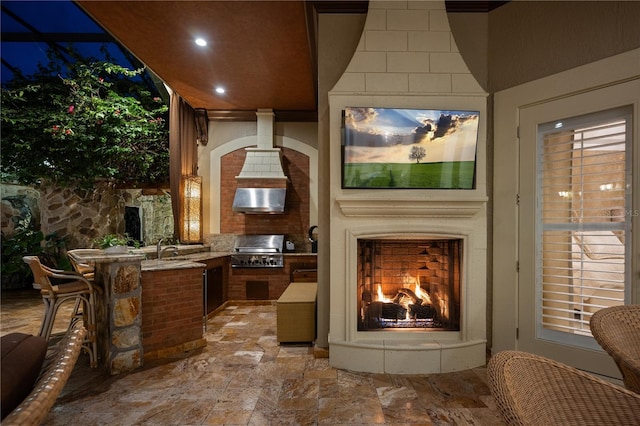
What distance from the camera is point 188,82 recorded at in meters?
4.07

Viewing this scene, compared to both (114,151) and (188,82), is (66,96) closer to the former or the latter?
(114,151)

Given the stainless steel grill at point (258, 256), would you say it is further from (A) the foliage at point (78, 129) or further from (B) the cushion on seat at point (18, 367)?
(B) the cushion on seat at point (18, 367)

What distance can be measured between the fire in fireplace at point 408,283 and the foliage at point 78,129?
4330mm

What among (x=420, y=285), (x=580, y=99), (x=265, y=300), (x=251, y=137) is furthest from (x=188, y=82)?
(x=580, y=99)

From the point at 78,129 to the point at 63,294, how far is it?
11.1ft

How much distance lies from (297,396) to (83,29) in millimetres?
6256

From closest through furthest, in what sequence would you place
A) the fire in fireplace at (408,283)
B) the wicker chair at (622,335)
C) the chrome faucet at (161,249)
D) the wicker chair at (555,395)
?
the wicker chair at (555,395) < the wicker chair at (622,335) < the fire in fireplace at (408,283) < the chrome faucet at (161,249)

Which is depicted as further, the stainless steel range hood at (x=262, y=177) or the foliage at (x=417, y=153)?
the stainless steel range hood at (x=262, y=177)

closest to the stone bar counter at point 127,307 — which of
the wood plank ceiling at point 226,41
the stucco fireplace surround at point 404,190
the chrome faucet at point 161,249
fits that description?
the chrome faucet at point 161,249

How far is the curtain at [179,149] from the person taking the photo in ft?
15.6

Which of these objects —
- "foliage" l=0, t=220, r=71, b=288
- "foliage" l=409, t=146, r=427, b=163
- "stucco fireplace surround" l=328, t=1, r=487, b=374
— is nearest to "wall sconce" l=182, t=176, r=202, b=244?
"foliage" l=0, t=220, r=71, b=288

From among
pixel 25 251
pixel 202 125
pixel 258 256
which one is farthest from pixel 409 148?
pixel 25 251

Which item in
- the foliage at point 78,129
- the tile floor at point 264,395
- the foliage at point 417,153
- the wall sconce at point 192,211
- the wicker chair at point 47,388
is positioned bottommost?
the tile floor at point 264,395

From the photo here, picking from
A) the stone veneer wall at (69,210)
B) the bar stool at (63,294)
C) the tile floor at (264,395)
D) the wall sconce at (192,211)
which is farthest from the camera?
the stone veneer wall at (69,210)
